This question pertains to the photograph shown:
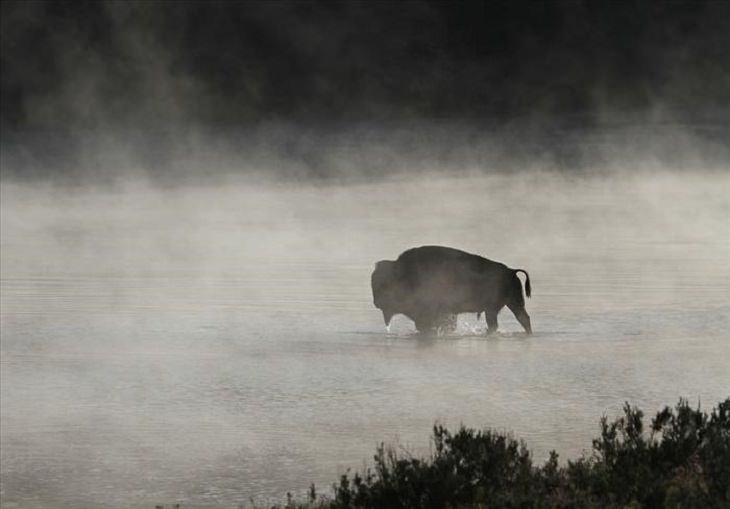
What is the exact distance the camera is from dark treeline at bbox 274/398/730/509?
9562 millimetres

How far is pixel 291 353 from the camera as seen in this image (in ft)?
59.3

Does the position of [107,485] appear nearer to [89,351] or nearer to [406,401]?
[406,401]

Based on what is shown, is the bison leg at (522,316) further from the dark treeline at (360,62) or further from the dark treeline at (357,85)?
the dark treeline at (360,62)

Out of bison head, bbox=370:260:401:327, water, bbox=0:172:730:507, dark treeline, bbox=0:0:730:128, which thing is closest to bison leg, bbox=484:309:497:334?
water, bbox=0:172:730:507

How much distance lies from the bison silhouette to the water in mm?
278

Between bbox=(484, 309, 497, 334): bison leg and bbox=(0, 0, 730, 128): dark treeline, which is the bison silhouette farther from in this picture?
bbox=(0, 0, 730, 128): dark treeline

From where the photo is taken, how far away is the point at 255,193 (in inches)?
1999

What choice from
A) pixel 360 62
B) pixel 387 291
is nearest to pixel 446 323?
pixel 387 291

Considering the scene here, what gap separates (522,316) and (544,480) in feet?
31.8

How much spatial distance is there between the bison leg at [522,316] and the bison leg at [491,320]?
185mm

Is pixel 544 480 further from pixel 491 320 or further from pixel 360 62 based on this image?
pixel 360 62

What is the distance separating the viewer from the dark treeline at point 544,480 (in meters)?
9.56

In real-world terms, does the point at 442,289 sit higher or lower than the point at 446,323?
higher

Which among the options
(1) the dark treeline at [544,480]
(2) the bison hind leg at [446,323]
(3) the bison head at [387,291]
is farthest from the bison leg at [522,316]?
(1) the dark treeline at [544,480]
